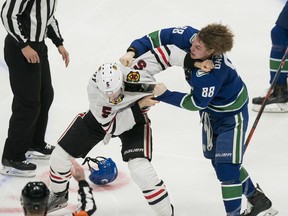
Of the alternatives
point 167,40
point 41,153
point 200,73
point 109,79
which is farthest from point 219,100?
Answer: point 41,153

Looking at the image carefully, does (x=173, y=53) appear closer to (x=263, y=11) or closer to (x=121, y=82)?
(x=121, y=82)

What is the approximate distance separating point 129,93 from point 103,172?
74 cm

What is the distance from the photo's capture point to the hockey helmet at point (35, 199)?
249 cm

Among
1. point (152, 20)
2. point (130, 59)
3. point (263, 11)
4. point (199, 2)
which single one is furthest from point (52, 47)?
point (130, 59)

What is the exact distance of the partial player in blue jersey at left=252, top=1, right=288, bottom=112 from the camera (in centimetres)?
512

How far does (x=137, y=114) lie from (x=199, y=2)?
3.32 m

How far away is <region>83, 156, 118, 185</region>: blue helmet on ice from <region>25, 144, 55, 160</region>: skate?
412 mm

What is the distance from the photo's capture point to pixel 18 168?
435 cm

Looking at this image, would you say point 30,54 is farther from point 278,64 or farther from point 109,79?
point 278,64

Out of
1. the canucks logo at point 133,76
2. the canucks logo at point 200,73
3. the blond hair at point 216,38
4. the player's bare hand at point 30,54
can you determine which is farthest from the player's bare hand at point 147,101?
the player's bare hand at point 30,54

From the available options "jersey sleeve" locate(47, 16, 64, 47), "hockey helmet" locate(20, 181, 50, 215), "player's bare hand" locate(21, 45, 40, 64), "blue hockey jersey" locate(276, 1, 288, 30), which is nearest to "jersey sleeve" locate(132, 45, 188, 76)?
"player's bare hand" locate(21, 45, 40, 64)

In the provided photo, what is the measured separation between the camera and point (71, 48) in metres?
6.01

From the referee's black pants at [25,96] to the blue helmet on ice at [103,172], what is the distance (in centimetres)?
40

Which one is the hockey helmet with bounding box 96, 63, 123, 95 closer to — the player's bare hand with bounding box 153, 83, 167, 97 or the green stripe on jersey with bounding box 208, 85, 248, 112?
the player's bare hand with bounding box 153, 83, 167, 97
